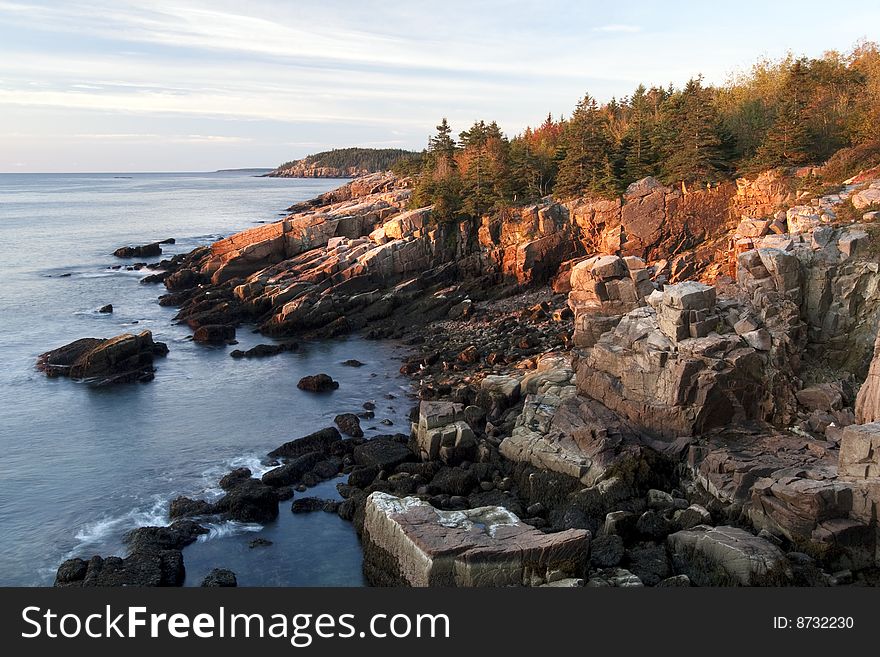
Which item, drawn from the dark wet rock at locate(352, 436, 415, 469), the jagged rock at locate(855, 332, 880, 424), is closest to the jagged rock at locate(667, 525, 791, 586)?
the jagged rock at locate(855, 332, 880, 424)

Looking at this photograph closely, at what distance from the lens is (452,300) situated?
50.4 metres

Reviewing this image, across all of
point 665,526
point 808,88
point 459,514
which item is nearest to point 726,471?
point 665,526

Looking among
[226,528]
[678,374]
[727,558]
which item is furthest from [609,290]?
[226,528]

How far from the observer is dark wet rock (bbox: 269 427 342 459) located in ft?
98.6

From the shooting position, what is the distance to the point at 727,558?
1873 centimetres

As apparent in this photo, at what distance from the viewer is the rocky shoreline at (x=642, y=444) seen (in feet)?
63.1

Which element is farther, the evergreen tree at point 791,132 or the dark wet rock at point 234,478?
the evergreen tree at point 791,132

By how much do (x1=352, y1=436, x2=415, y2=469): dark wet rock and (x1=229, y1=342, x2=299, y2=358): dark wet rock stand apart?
1765cm

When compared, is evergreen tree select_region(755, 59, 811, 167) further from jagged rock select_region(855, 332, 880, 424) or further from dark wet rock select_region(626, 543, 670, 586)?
dark wet rock select_region(626, 543, 670, 586)

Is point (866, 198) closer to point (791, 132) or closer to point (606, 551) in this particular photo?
point (791, 132)

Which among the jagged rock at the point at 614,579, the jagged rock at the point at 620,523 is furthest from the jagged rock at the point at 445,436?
the jagged rock at the point at 614,579

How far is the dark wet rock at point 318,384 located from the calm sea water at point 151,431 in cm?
51

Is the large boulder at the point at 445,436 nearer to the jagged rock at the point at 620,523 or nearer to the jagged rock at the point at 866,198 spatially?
the jagged rock at the point at 620,523

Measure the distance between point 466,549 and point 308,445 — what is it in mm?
13561
